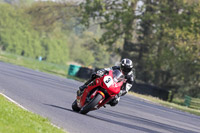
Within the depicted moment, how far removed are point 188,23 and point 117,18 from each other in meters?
7.28

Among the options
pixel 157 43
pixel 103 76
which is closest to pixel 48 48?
pixel 157 43

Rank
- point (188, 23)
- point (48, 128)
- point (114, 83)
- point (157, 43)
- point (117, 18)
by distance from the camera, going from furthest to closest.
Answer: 1. point (157, 43)
2. point (117, 18)
3. point (188, 23)
4. point (114, 83)
5. point (48, 128)

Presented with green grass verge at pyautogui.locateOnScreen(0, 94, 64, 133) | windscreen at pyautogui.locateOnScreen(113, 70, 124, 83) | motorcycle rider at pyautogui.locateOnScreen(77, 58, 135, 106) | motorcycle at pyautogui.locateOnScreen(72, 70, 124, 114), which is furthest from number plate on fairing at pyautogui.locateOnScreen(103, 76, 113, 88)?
green grass verge at pyautogui.locateOnScreen(0, 94, 64, 133)

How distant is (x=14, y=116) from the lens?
865 centimetres

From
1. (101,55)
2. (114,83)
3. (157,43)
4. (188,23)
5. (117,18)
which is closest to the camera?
(114,83)

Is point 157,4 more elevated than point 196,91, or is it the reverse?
point 157,4

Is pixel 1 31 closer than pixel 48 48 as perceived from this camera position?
Yes

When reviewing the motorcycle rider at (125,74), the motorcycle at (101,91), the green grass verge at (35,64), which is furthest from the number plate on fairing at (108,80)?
the green grass verge at (35,64)

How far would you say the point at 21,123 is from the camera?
816 centimetres

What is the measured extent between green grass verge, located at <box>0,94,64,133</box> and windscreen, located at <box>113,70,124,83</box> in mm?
3028

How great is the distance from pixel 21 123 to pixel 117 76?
14.0ft

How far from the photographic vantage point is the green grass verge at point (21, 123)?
752cm

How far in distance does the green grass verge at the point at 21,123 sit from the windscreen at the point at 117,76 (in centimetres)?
303

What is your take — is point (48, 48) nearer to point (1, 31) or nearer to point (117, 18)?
point (1, 31)
